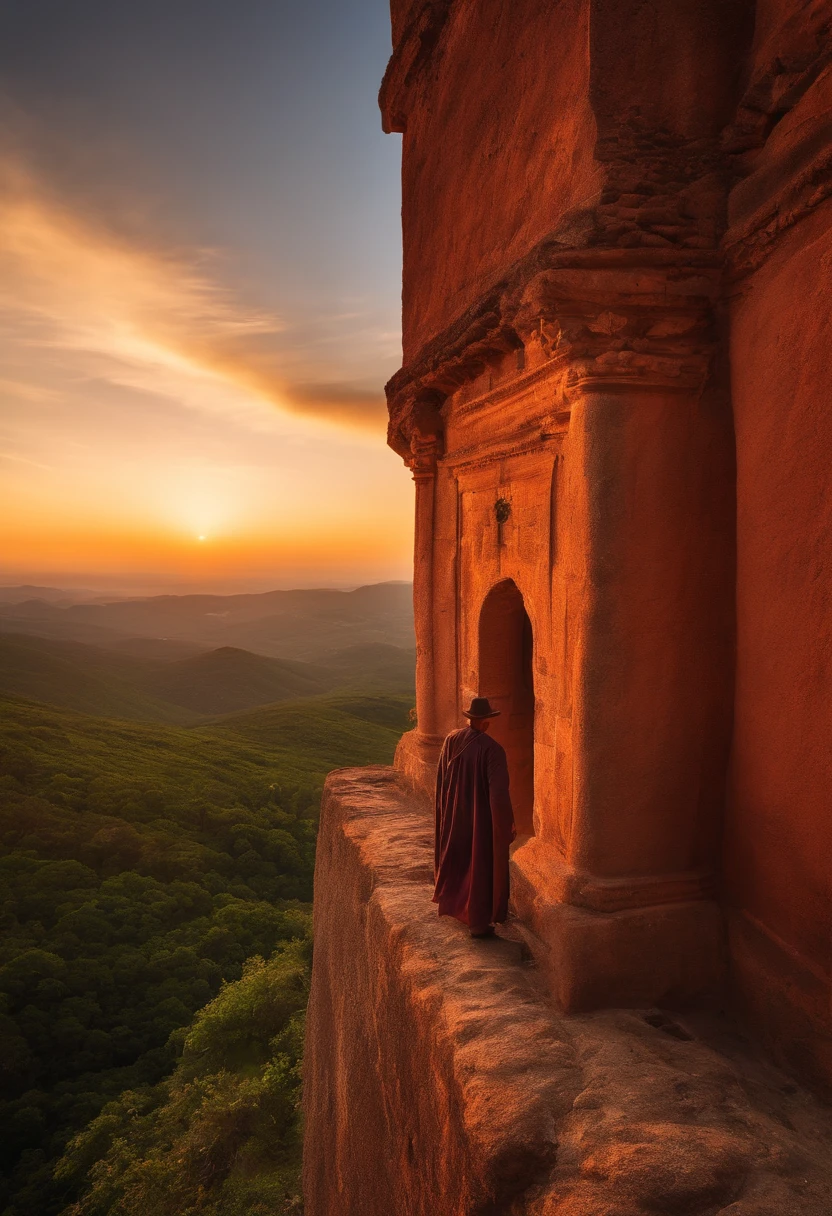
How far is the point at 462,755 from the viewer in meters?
5.36

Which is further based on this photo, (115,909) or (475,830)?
(115,909)

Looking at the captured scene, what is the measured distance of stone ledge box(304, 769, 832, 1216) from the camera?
3.16 metres

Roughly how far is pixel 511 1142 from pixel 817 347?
411cm

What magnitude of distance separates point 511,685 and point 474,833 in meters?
Result: 2.04

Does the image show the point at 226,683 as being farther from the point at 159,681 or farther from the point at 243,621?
the point at 243,621

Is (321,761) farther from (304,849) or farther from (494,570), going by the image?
(494,570)

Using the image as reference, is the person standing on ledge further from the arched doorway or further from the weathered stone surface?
the arched doorway

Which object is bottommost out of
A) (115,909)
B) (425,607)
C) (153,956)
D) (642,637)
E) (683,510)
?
(153,956)

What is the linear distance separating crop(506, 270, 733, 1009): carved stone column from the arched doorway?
6.40 feet

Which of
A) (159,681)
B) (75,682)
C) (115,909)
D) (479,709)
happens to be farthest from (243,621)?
(479,709)

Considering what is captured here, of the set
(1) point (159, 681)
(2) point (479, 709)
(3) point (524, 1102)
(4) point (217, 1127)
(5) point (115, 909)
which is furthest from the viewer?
(1) point (159, 681)

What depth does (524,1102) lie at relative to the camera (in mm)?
3609

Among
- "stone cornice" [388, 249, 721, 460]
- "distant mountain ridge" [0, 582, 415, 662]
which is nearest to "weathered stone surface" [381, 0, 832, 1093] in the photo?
"stone cornice" [388, 249, 721, 460]

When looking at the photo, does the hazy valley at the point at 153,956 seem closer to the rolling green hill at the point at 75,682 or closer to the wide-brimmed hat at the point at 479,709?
the wide-brimmed hat at the point at 479,709
